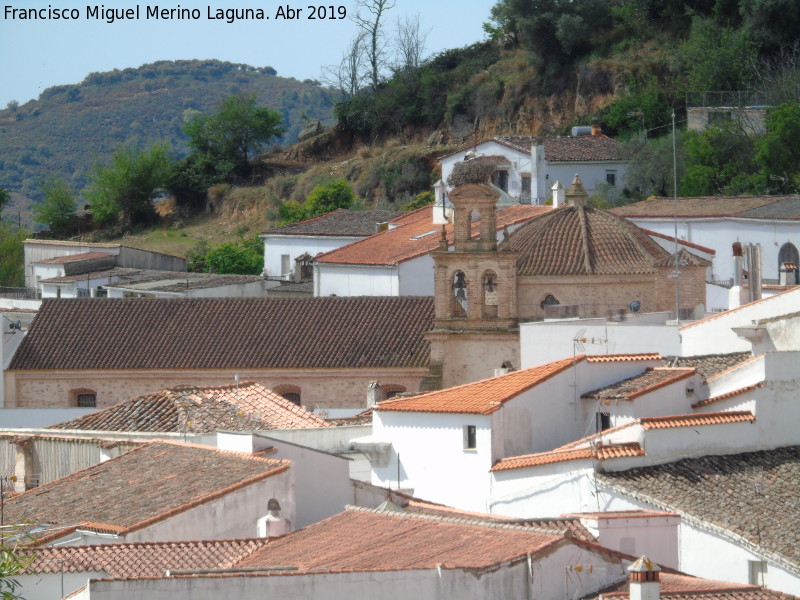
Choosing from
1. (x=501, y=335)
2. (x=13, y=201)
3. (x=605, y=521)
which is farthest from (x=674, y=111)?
(x=13, y=201)

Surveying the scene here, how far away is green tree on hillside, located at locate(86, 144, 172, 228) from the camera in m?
78.5

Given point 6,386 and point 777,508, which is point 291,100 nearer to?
point 6,386

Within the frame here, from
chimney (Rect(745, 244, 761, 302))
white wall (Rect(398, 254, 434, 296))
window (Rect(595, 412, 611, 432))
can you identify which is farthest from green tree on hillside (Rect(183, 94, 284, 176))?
window (Rect(595, 412, 611, 432))

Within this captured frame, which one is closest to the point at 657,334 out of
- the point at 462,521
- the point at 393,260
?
the point at 462,521

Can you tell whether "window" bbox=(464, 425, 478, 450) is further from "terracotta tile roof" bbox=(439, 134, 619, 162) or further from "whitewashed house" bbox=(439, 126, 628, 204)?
"terracotta tile roof" bbox=(439, 134, 619, 162)

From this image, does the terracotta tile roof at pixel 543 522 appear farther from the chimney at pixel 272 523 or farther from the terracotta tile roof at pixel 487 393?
the terracotta tile roof at pixel 487 393

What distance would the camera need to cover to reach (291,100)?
158 meters

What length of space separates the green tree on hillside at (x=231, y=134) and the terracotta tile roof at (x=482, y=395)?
5084 cm

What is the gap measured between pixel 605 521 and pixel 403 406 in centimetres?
897

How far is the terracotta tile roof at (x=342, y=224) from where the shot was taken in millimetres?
59250

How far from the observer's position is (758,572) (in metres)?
22.2

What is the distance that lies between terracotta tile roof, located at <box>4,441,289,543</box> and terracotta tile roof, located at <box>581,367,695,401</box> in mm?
5883

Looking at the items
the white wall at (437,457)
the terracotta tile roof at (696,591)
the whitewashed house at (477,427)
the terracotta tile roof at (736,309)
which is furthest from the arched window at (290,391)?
the terracotta tile roof at (696,591)

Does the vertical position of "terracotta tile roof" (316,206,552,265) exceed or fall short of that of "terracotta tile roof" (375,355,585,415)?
it exceeds it
